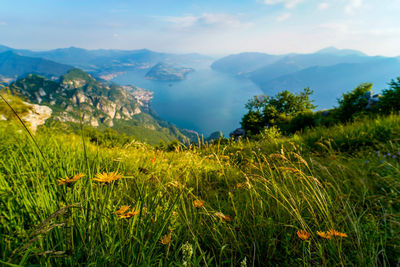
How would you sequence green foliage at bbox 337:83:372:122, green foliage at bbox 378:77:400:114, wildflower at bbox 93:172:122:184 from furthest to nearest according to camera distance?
green foliage at bbox 337:83:372:122 → green foliage at bbox 378:77:400:114 → wildflower at bbox 93:172:122:184

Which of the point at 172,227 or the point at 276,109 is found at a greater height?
the point at 172,227

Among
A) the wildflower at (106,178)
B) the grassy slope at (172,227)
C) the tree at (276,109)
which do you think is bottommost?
the tree at (276,109)

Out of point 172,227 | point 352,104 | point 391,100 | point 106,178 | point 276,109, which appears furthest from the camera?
point 276,109

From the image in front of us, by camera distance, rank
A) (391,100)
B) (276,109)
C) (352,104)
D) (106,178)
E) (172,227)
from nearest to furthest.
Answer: (106,178)
(172,227)
(391,100)
(352,104)
(276,109)

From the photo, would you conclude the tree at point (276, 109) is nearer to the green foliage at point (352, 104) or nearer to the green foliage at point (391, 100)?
the green foliage at point (352, 104)

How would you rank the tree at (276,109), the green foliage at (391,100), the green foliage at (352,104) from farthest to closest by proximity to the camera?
the tree at (276,109) < the green foliage at (352,104) < the green foliage at (391,100)

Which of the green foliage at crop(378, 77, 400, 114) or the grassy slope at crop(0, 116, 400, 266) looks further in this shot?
the green foliage at crop(378, 77, 400, 114)

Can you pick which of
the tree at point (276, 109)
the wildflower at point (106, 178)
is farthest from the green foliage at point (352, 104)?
the wildflower at point (106, 178)

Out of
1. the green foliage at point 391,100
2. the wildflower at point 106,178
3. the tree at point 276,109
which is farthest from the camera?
the tree at point 276,109

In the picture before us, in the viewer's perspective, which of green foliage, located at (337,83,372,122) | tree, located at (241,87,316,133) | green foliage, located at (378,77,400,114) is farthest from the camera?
tree, located at (241,87,316,133)

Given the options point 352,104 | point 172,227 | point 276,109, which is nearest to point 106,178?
point 172,227

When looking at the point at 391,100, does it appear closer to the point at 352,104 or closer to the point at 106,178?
the point at 352,104

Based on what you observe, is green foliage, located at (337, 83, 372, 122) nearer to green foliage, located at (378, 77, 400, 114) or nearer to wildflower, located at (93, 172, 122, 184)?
green foliage, located at (378, 77, 400, 114)

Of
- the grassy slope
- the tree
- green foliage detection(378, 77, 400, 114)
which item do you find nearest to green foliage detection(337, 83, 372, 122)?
the tree
